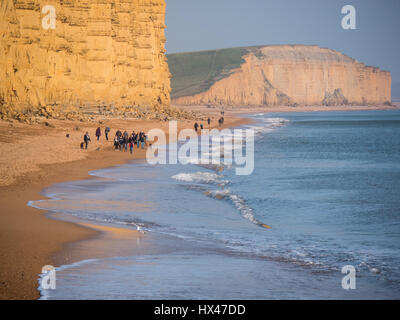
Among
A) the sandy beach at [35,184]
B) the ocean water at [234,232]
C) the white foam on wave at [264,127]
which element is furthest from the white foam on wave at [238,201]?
the white foam on wave at [264,127]

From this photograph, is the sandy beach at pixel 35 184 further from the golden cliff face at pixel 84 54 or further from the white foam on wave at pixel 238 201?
the white foam on wave at pixel 238 201

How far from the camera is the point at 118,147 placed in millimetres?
31500

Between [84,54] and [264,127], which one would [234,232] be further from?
[264,127]

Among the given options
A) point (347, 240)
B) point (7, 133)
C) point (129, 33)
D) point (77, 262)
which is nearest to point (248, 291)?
point (77, 262)

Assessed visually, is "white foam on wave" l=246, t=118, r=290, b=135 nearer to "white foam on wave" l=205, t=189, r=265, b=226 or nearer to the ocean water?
the ocean water

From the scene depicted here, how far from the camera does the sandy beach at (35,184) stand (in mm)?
8211

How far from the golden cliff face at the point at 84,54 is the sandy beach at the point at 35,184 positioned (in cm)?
409

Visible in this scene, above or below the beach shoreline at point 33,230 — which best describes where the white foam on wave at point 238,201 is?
below

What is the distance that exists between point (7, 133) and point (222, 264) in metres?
22.9

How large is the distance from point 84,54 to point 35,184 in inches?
1305

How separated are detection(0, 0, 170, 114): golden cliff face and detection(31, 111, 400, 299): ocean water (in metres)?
17.6

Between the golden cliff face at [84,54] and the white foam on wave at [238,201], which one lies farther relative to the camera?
the golden cliff face at [84,54]

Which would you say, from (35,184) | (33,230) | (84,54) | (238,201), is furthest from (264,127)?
(33,230)

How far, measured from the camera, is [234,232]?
39.5 feet
